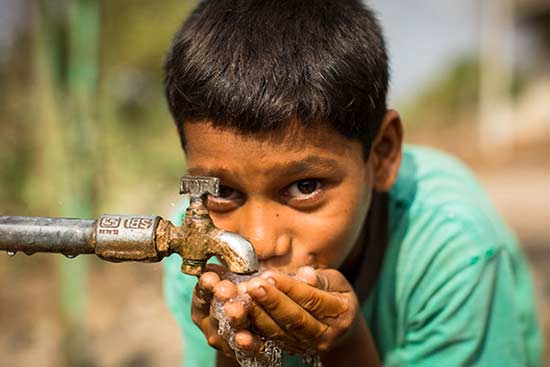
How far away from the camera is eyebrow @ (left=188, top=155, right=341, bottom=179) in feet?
4.41

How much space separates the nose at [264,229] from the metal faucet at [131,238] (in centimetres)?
17

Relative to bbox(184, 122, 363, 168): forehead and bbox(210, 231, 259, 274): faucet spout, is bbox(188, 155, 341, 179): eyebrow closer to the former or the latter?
bbox(184, 122, 363, 168): forehead

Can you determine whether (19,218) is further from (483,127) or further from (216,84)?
(483,127)

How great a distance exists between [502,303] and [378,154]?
1.84ft

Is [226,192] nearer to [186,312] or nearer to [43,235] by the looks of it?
[43,235]

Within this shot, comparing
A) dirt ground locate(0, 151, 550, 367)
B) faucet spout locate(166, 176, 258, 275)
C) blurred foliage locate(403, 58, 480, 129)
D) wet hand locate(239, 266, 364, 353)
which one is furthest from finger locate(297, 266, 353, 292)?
blurred foliage locate(403, 58, 480, 129)

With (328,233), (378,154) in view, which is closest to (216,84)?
(328,233)

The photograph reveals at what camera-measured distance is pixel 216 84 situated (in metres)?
1.38

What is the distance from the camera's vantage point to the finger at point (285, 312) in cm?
110

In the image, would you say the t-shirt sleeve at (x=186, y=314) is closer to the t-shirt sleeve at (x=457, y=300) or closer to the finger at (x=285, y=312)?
the t-shirt sleeve at (x=457, y=300)

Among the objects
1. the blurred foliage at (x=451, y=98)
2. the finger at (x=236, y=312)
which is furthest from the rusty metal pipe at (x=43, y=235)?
the blurred foliage at (x=451, y=98)

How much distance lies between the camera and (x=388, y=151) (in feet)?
5.71

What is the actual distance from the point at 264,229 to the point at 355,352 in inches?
18.8

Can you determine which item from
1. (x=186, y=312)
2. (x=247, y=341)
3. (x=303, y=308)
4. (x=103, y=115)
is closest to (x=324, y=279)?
(x=303, y=308)
